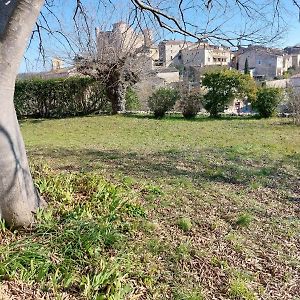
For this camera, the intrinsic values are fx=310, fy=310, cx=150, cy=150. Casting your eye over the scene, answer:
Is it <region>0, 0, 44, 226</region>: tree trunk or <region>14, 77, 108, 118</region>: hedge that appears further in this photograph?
<region>14, 77, 108, 118</region>: hedge

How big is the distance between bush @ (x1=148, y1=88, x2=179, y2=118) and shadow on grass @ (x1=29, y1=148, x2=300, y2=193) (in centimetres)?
799

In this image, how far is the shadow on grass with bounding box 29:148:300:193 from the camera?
459 cm

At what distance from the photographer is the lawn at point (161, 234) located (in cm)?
217

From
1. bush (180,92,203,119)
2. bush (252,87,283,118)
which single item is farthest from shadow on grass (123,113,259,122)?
bush (252,87,283,118)

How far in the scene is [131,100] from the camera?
1620 cm

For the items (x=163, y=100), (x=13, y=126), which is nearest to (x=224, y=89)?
(x=163, y=100)

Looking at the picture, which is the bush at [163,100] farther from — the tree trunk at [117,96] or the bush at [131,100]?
the bush at [131,100]

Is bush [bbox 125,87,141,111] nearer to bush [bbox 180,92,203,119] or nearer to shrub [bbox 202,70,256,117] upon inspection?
bush [bbox 180,92,203,119]

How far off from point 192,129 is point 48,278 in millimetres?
8685

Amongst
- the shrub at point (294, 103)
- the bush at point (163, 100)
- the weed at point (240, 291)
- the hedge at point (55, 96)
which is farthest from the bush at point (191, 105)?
the weed at point (240, 291)

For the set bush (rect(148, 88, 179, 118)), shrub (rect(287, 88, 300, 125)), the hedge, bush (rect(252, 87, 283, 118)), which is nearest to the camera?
shrub (rect(287, 88, 300, 125))

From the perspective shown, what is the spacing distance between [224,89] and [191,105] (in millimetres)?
1712

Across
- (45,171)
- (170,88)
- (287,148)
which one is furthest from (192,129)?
(45,171)

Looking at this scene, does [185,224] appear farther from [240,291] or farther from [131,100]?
[131,100]
